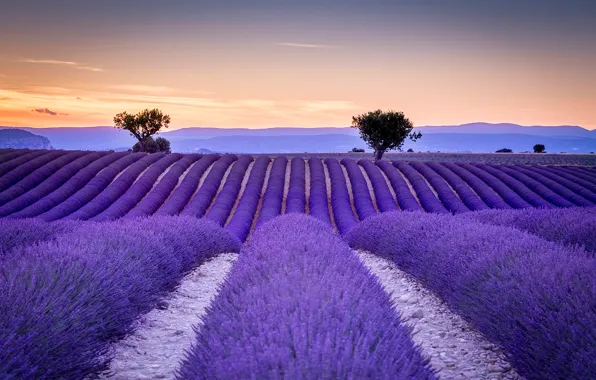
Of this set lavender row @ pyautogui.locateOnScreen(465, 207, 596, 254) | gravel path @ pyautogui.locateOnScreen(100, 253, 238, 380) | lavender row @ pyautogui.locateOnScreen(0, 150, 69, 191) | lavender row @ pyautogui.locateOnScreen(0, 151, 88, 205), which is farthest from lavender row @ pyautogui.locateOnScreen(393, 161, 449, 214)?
lavender row @ pyautogui.locateOnScreen(0, 150, 69, 191)

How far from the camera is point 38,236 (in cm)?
863

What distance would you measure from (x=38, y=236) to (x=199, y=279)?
326 centimetres

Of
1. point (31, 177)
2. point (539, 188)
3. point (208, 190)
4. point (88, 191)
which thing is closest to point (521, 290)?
point (208, 190)

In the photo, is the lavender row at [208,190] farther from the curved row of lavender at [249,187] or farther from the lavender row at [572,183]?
the lavender row at [572,183]

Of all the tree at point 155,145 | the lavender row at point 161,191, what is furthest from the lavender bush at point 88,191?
the tree at point 155,145

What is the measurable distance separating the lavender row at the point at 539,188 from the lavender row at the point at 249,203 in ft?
42.9

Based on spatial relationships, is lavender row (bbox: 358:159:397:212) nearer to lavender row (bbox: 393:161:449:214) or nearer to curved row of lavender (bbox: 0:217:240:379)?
lavender row (bbox: 393:161:449:214)

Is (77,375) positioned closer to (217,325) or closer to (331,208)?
(217,325)

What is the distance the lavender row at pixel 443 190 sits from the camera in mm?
19828

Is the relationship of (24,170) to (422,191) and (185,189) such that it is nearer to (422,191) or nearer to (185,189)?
(185,189)

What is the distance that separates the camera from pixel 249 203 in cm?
1991

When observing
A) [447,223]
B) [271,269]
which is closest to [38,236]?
[271,269]

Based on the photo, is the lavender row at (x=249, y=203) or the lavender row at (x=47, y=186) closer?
the lavender row at (x=249, y=203)

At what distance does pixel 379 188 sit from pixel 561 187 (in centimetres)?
888
